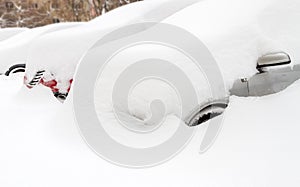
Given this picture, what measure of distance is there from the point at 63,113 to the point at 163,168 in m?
1.07

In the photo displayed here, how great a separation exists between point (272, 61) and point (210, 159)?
0.80 m

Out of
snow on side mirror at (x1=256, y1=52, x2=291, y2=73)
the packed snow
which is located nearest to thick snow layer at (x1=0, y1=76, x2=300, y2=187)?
the packed snow

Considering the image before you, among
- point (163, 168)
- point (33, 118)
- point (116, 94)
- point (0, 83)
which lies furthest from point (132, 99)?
point (0, 83)

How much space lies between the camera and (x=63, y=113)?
269 cm

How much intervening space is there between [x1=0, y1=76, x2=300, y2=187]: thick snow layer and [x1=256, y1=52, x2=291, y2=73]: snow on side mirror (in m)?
0.18

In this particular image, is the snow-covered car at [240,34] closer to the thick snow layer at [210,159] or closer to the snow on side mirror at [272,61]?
the snow on side mirror at [272,61]

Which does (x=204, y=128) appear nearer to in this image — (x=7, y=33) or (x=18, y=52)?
(x=18, y=52)

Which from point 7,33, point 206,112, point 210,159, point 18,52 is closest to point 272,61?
point 206,112

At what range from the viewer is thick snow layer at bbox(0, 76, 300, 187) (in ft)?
5.86

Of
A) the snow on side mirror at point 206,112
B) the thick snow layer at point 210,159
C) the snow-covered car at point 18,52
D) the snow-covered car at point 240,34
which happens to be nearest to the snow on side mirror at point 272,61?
the snow-covered car at point 240,34

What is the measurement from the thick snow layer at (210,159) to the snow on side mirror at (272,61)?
6.9 inches

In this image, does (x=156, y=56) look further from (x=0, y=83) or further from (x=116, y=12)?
(x=0, y=83)

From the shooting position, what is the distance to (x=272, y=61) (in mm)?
2248

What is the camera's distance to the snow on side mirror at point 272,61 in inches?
88.0
